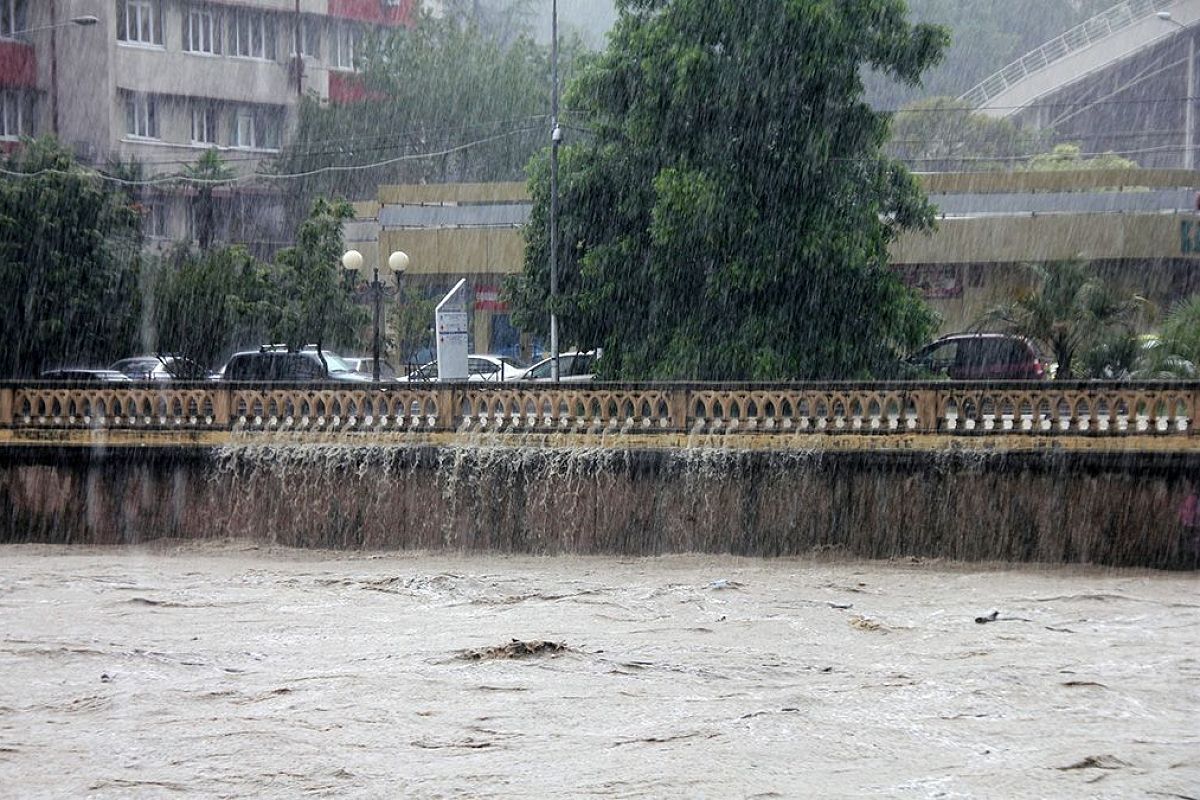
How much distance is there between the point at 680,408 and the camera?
15.4 m

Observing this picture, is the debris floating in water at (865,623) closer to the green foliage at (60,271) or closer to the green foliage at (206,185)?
the green foliage at (60,271)

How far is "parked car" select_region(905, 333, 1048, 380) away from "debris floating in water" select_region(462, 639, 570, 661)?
1325 centimetres

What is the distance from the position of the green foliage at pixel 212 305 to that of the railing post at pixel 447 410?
1614 centimetres

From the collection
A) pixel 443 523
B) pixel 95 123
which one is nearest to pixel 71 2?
pixel 95 123

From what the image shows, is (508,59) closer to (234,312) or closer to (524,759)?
(234,312)

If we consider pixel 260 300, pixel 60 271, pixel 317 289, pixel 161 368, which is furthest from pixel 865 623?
pixel 60 271

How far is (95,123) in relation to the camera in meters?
44.6

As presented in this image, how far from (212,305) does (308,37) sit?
73.6 feet

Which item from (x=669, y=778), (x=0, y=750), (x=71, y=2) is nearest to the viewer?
(x=669, y=778)

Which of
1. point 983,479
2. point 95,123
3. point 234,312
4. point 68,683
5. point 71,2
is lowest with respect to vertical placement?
point 68,683

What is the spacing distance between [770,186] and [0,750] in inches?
572

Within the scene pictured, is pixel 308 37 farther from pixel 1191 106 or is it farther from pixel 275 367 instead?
pixel 275 367

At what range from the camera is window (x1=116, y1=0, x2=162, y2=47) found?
4422 centimetres

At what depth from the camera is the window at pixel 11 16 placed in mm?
43531
